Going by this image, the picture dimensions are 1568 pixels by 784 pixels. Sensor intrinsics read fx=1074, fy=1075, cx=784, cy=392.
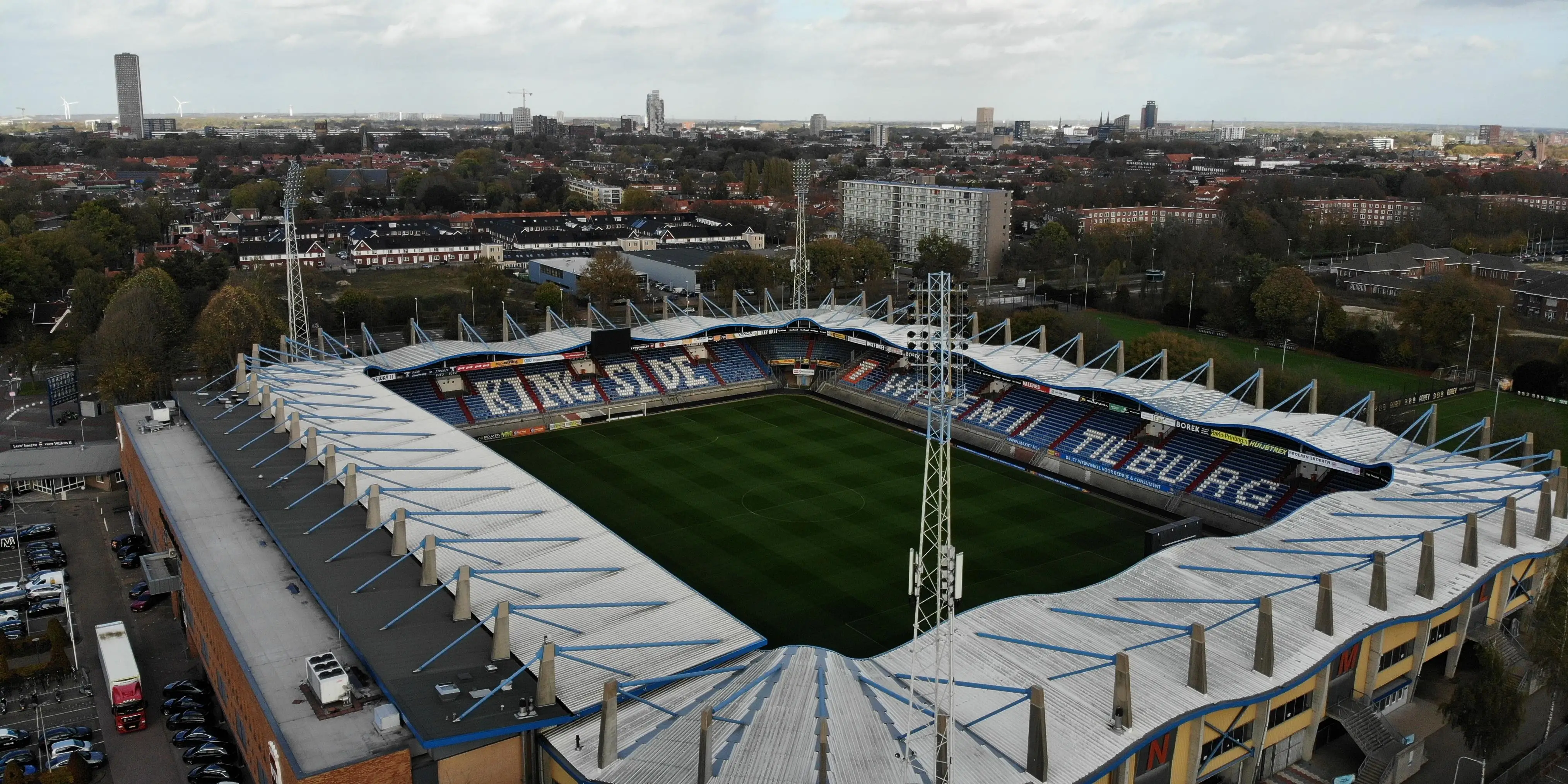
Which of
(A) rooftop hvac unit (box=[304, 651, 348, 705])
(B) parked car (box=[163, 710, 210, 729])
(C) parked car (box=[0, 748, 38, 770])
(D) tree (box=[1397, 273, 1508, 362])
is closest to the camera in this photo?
(A) rooftop hvac unit (box=[304, 651, 348, 705])

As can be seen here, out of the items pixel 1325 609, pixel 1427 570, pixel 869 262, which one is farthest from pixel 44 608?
pixel 869 262

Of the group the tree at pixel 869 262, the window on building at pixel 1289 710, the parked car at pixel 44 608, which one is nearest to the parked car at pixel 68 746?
the parked car at pixel 44 608

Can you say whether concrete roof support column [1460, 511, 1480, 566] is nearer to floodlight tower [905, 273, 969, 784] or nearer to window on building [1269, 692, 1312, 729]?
window on building [1269, 692, 1312, 729]

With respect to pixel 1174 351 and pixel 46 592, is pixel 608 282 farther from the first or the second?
pixel 46 592

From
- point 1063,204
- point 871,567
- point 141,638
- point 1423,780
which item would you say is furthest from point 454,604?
point 1063,204

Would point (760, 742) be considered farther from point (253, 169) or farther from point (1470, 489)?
point (253, 169)

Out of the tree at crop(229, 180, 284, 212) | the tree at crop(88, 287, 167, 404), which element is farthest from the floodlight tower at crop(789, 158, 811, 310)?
the tree at crop(229, 180, 284, 212)

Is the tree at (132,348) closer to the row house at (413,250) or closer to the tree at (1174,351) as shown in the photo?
the row house at (413,250)

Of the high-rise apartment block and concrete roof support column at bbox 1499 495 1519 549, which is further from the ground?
the high-rise apartment block
